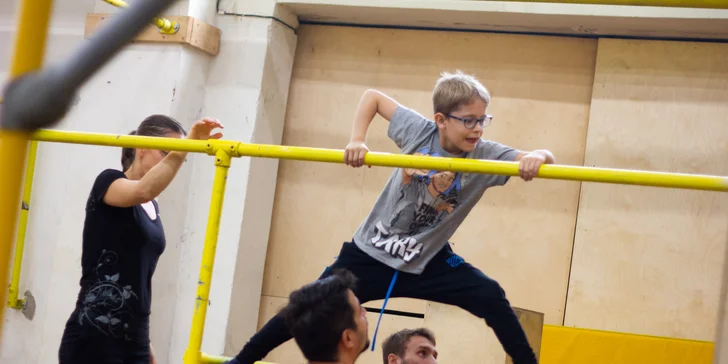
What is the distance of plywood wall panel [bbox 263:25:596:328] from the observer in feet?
14.6

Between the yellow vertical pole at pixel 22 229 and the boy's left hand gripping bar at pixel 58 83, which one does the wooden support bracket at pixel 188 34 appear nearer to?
the yellow vertical pole at pixel 22 229

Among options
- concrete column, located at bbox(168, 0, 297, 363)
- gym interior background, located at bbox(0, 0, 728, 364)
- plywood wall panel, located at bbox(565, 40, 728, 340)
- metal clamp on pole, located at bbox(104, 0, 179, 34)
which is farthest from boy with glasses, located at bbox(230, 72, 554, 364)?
metal clamp on pole, located at bbox(104, 0, 179, 34)

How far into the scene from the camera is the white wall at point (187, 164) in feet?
14.8

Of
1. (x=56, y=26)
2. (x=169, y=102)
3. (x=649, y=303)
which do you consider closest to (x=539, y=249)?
(x=649, y=303)

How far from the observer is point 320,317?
7.62 feet

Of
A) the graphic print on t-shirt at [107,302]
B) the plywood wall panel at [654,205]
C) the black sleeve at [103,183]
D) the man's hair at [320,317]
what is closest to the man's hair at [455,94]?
the man's hair at [320,317]

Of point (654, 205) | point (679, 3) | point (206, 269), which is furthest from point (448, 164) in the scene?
point (654, 205)

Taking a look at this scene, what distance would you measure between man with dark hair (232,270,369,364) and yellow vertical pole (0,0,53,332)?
163 cm

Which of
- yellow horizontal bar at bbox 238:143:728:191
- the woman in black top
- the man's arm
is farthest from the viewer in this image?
the woman in black top

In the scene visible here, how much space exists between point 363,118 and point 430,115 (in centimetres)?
200

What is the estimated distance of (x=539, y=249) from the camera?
14.6 ft

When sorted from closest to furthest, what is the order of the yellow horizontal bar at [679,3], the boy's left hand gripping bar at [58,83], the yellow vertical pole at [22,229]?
1. the boy's left hand gripping bar at [58,83]
2. the yellow horizontal bar at [679,3]
3. the yellow vertical pole at [22,229]

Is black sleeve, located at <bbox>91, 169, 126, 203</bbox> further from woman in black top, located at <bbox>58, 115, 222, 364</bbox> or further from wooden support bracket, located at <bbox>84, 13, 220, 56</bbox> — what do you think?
wooden support bracket, located at <bbox>84, 13, 220, 56</bbox>

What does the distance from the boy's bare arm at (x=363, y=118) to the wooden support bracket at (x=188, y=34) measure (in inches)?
77.7
